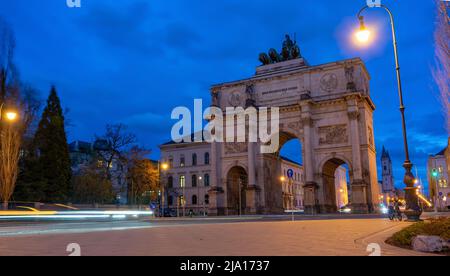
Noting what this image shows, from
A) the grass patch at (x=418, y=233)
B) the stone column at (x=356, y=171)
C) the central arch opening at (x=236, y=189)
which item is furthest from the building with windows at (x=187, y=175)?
the grass patch at (x=418, y=233)

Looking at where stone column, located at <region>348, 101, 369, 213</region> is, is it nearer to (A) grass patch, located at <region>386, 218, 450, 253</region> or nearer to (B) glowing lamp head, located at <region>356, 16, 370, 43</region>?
(B) glowing lamp head, located at <region>356, 16, 370, 43</region>

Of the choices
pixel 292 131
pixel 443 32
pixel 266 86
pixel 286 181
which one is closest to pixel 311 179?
pixel 292 131

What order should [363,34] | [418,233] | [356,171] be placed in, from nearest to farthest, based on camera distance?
1. [418,233]
2. [363,34]
3. [356,171]

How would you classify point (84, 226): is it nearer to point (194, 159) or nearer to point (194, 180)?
point (194, 180)

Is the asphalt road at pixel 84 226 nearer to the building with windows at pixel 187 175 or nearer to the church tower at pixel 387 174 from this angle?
the building with windows at pixel 187 175

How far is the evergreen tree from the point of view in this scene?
1935 inches

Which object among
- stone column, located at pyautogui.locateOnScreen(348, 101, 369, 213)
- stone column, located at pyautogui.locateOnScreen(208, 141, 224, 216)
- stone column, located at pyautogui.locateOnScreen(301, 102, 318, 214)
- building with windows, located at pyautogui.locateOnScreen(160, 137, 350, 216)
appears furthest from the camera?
building with windows, located at pyautogui.locateOnScreen(160, 137, 350, 216)

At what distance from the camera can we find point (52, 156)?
50.4 m

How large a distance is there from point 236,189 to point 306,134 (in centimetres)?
1247

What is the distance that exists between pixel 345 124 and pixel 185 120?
1732 cm

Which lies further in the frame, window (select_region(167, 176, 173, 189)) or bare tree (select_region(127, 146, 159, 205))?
window (select_region(167, 176, 173, 189))

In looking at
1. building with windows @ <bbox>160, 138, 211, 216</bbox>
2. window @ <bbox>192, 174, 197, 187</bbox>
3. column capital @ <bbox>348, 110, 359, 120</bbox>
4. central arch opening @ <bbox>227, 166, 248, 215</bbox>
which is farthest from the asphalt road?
window @ <bbox>192, 174, 197, 187</bbox>

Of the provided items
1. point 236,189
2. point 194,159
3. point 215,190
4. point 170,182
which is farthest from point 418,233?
point 170,182

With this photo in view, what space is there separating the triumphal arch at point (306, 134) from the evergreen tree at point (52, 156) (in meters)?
17.9
